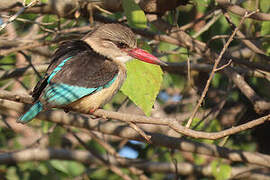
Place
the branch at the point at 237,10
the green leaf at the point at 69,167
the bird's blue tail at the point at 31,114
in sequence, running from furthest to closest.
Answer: the green leaf at the point at 69,167, the branch at the point at 237,10, the bird's blue tail at the point at 31,114

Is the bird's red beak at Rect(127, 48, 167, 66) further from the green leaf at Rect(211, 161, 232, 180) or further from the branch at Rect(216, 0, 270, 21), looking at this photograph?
the green leaf at Rect(211, 161, 232, 180)

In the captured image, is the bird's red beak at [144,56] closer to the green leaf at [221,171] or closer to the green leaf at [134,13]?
the green leaf at [134,13]

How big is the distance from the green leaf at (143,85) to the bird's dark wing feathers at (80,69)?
244 mm

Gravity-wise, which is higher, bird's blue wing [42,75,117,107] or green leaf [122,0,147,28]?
green leaf [122,0,147,28]

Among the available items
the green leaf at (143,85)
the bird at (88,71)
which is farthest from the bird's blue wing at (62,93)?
the green leaf at (143,85)

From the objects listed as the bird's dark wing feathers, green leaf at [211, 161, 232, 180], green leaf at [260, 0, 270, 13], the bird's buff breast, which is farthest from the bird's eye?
green leaf at [211, 161, 232, 180]

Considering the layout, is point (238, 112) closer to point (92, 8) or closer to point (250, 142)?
point (250, 142)

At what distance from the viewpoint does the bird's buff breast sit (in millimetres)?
3406

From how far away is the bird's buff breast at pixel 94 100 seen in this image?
3.41 m

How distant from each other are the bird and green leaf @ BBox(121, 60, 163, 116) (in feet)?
0.41

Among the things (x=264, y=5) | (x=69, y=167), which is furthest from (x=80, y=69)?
(x=69, y=167)

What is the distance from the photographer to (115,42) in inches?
150

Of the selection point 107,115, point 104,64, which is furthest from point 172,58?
point 107,115

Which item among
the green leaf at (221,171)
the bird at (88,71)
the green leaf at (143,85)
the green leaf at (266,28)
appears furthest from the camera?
the green leaf at (221,171)
